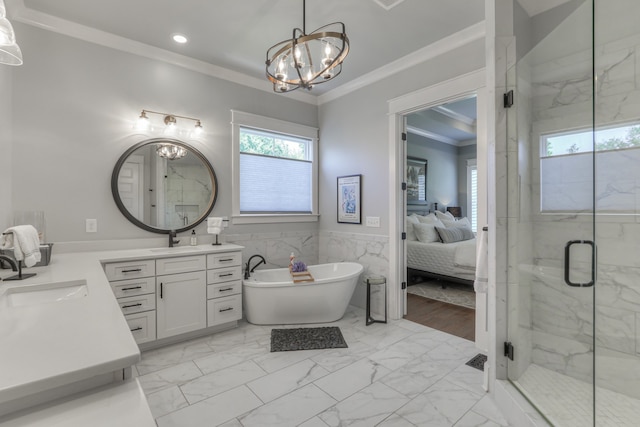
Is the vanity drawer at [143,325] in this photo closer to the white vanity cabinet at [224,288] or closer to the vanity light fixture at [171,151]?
the white vanity cabinet at [224,288]

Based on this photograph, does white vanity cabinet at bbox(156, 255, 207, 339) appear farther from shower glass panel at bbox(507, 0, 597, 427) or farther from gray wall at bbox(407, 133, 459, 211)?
gray wall at bbox(407, 133, 459, 211)

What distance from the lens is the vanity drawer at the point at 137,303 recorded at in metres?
2.58

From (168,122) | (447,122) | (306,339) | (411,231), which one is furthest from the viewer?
(447,122)

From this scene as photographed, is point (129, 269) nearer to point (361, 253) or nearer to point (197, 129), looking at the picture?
point (197, 129)

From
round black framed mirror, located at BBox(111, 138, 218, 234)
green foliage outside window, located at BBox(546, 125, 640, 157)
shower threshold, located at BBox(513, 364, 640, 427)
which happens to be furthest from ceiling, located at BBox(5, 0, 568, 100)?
shower threshold, located at BBox(513, 364, 640, 427)

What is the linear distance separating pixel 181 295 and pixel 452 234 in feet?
13.9

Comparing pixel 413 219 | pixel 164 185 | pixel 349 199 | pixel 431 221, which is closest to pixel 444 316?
pixel 349 199

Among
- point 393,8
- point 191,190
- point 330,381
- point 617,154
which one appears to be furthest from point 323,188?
Result: point 617,154

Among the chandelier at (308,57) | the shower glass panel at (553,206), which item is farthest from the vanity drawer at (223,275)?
the shower glass panel at (553,206)

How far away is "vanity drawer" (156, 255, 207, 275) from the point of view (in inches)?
108

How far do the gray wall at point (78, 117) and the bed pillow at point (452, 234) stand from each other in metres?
4.05

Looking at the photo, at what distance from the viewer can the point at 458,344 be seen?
9.39ft

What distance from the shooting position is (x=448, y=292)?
455cm

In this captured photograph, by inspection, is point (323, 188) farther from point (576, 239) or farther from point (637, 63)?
point (637, 63)
